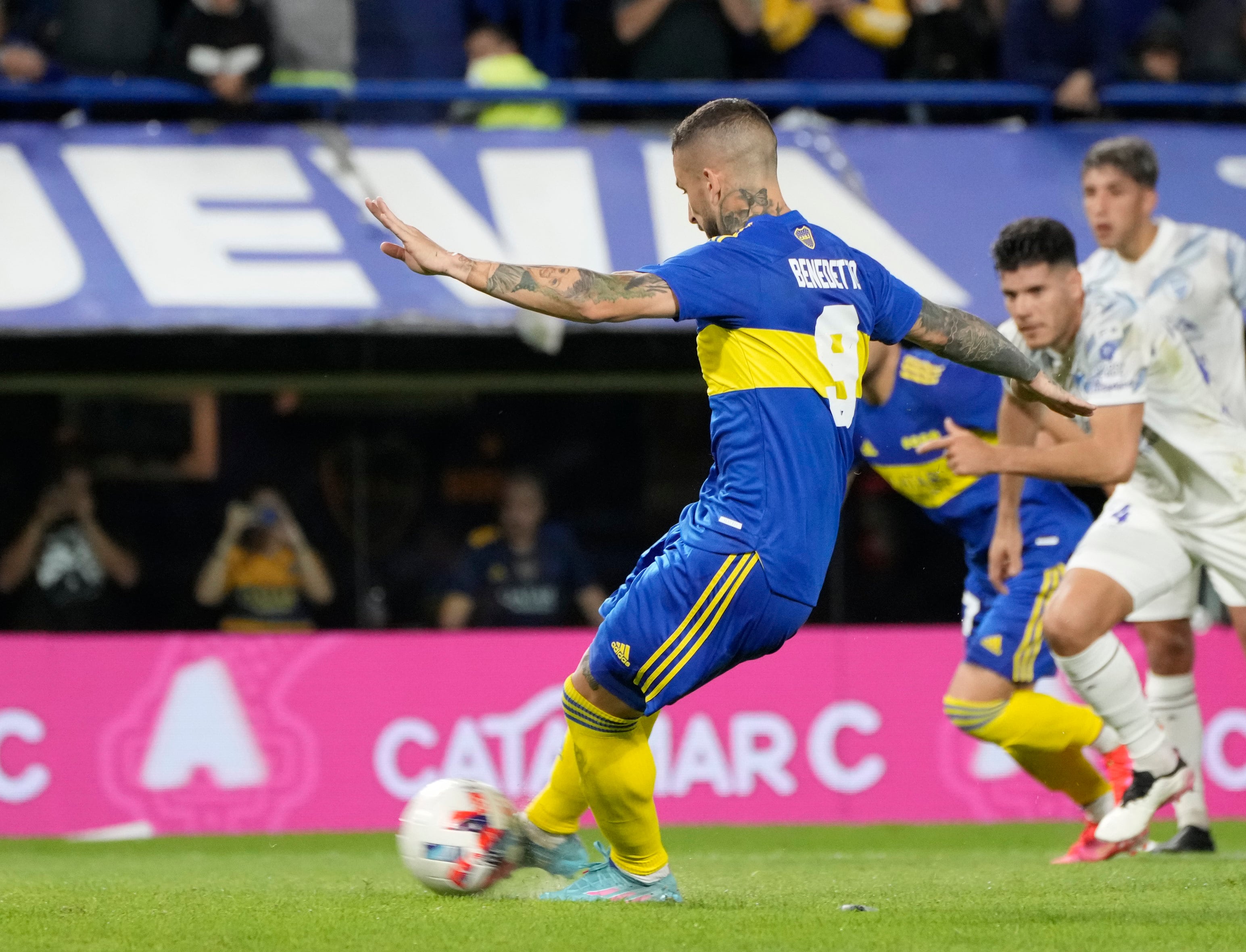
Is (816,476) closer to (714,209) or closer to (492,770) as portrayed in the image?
(714,209)

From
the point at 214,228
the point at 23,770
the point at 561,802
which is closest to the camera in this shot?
the point at 561,802

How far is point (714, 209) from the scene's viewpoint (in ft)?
14.8

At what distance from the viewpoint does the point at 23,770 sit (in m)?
8.75

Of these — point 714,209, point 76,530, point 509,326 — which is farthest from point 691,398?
point 714,209

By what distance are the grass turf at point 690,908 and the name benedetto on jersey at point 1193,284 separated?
2089 millimetres

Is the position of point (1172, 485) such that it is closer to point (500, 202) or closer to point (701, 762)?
point (701, 762)

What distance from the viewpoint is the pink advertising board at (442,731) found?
8.81m

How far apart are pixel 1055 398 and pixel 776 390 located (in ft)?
3.08

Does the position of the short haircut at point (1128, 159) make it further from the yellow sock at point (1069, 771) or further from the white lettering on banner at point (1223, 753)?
the white lettering on banner at point (1223, 753)

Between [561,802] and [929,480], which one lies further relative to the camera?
[929,480]

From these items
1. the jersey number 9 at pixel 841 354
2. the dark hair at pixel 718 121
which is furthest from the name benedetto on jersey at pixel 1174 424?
the dark hair at pixel 718 121

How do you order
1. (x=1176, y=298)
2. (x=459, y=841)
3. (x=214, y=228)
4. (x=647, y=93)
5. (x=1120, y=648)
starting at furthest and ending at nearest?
(x=647, y=93) < (x=214, y=228) < (x=1176, y=298) < (x=1120, y=648) < (x=459, y=841)

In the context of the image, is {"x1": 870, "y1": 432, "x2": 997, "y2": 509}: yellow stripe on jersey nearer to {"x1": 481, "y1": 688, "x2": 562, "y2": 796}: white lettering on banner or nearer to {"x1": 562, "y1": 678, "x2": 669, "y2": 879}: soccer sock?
{"x1": 562, "y1": 678, "x2": 669, "y2": 879}: soccer sock

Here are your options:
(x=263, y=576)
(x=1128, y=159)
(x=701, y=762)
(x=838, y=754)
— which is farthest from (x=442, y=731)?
(x=1128, y=159)
